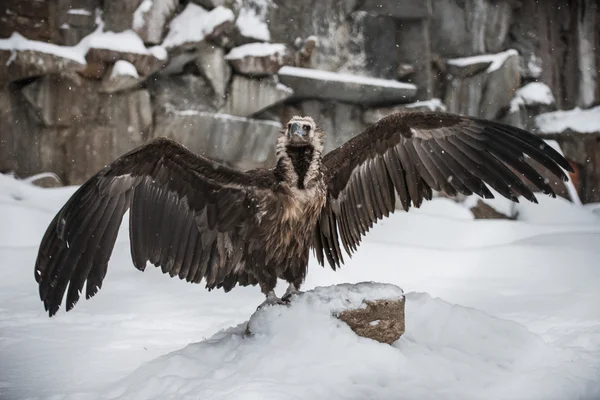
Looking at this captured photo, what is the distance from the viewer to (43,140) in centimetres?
859

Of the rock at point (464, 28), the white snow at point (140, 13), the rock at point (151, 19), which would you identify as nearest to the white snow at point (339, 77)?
the rock at point (464, 28)

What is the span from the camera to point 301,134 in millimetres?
2949

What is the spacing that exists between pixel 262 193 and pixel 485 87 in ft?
29.7

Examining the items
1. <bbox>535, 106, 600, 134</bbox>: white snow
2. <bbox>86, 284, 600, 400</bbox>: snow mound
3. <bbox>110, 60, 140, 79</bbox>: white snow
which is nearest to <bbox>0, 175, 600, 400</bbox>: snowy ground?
<bbox>86, 284, 600, 400</bbox>: snow mound

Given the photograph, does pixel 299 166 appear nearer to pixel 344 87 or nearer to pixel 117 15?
pixel 117 15

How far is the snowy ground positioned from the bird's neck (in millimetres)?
572

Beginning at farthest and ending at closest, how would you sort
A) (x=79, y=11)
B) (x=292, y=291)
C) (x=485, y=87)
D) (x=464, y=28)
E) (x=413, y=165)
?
(x=464, y=28) → (x=485, y=87) → (x=79, y=11) → (x=413, y=165) → (x=292, y=291)

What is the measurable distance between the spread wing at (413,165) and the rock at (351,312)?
390 millimetres

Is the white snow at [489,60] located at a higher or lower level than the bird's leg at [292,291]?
higher

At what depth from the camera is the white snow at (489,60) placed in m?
11.2

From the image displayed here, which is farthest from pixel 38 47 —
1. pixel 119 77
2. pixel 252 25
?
pixel 252 25

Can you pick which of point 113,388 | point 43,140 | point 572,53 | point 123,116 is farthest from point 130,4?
point 572,53

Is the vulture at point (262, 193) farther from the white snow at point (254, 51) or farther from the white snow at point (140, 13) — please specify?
the white snow at point (254, 51)

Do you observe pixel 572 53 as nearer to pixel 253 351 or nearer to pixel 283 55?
pixel 283 55
